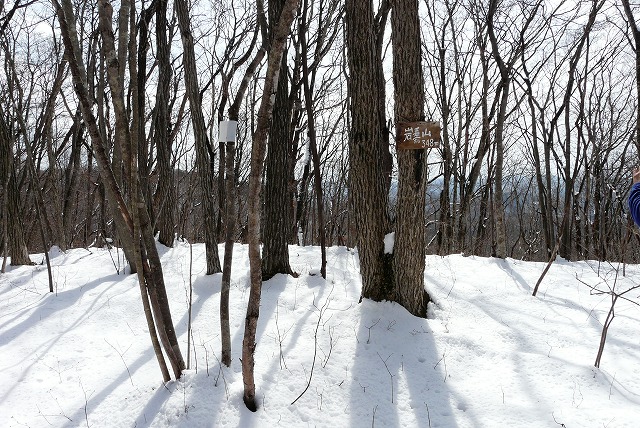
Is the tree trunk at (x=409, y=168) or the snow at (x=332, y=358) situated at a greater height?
the tree trunk at (x=409, y=168)

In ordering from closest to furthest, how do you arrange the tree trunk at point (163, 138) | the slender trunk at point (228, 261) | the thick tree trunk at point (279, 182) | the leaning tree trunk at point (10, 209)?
the slender trunk at point (228, 261)
the thick tree trunk at point (279, 182)
the leaning tree trunk at point (10, 209)
the tree trunk at point (163, 138)

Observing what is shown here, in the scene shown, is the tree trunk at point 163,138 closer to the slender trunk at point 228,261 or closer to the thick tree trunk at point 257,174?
the slender trunk at point 228,261

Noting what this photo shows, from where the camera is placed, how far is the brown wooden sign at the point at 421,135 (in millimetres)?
3627

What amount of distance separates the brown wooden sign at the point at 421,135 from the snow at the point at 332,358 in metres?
1.53

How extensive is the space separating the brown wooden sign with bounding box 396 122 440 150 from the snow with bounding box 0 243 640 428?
5.02 feet

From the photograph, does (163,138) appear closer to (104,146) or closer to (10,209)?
(10,209)

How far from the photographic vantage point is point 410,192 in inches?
148

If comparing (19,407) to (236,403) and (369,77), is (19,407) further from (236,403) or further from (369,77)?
(369,77)

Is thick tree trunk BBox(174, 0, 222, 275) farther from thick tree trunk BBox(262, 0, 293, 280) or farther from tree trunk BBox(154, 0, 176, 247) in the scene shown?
tree trunk BBox(154, 0, 176, 247)

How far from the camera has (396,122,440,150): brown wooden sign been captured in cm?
363

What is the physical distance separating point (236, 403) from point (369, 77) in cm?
307

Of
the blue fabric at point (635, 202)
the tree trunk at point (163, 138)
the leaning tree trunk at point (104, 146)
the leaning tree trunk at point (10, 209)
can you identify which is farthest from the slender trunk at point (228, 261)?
the leaning tree trunk at point (10, 209)

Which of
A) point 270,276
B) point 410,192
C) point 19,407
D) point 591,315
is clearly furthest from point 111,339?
point 591,315

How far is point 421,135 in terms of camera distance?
3.63 m
